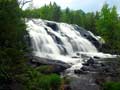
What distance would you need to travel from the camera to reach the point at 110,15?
65.4m

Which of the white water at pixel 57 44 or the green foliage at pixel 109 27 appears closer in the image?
the white water at pixel 57 44

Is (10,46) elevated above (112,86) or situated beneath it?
elevated above

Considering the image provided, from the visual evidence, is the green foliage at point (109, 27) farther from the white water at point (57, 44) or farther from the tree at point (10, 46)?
the tree at point (10, 46)

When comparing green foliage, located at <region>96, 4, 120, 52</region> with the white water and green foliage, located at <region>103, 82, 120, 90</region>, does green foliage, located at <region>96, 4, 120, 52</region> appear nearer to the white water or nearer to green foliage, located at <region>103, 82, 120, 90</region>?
the white water

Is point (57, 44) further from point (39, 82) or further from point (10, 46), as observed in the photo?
point (10, 46)

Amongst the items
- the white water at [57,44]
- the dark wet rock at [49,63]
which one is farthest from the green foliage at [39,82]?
the white water at [57,44]

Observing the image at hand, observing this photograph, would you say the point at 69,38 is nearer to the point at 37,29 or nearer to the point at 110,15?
the point at 37,29

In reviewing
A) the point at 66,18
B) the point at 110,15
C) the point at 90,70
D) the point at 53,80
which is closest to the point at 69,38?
the point at 110,15

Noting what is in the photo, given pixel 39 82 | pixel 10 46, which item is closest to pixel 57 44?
pixel 39 82

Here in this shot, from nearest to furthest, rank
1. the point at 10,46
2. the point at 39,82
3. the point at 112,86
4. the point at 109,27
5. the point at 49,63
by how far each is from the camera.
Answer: the point at 10,46 < the point at 39,82 < the point at 112,86 < the point at 49,63 < the point at 109,27

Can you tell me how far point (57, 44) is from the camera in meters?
46.8

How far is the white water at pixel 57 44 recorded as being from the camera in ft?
139

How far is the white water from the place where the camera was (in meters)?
42.4

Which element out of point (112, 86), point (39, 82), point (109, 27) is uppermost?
point (109, 27)
